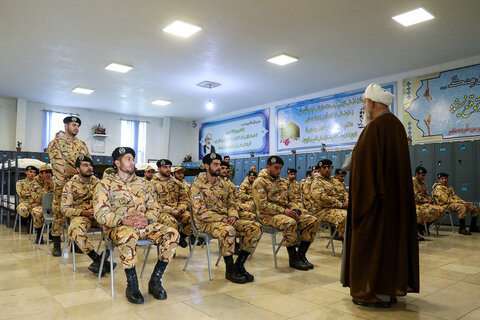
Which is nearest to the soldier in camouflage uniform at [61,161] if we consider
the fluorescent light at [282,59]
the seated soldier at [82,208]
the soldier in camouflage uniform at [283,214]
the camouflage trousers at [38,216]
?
the seated soldier at [82,208]

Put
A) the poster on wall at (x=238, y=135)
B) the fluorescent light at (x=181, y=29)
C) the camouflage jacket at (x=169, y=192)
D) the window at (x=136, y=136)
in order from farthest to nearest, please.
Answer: the window at (x=136, y=136)
the poster on wall at (x=238, y=135)
the fluorescent light at (x=181, y=29)
the camouflage jacket at (x=169, y=192)

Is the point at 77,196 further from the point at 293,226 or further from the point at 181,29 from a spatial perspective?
the point at 181,29

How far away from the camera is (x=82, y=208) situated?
4.74 metres

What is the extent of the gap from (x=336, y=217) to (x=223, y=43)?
4.38 metres

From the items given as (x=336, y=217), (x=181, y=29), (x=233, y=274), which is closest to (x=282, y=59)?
(x=181, y=29)

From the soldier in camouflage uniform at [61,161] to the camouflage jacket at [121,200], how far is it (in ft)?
6.74

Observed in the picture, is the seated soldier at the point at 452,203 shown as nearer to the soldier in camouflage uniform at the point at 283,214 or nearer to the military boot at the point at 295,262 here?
the soldier in camouflage uniform at the point at 283,214

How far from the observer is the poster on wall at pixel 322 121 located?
10.8 m

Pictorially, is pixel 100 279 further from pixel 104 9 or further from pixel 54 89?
pixel 54 89

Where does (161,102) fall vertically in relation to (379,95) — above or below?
above

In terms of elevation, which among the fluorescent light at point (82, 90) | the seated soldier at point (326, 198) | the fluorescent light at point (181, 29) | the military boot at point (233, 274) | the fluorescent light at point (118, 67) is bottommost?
the military boot at point (233, 274)

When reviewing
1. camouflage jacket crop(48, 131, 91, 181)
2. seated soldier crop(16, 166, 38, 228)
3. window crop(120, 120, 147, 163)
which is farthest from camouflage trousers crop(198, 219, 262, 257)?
window crop(120, 120, 147, 163)

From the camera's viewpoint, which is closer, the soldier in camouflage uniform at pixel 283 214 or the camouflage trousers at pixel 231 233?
the camouflage trousers at pixel 231 233

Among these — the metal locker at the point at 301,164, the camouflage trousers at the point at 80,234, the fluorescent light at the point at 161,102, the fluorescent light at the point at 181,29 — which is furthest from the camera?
the fluorescent light at the point at 161,102
